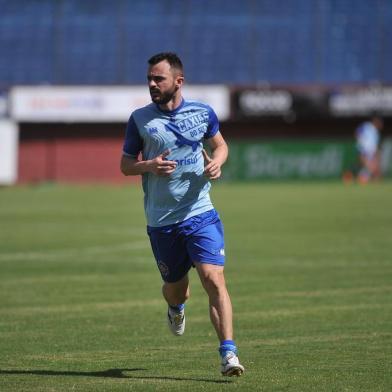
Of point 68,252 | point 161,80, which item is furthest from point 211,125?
point 68,252

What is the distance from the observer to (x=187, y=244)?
849 centimetres

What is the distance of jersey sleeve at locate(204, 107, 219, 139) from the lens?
8539 millimetres

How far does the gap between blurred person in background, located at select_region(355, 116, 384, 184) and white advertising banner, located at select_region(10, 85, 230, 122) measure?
5.45 m

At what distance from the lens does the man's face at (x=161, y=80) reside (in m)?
8.24

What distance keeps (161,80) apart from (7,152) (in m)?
34.8

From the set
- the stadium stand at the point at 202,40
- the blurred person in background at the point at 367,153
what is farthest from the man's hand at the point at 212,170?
the stadium stand at the point at 202,40

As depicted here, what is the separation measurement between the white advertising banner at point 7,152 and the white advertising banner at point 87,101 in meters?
1.32

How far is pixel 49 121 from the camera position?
4500cm

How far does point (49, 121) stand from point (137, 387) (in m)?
38.0

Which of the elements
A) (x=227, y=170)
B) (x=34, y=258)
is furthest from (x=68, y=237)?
(x=227, y=170)

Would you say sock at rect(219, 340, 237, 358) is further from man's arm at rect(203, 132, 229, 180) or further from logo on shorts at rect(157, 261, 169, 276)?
man's arm at rect(203, 132, 229, 180)

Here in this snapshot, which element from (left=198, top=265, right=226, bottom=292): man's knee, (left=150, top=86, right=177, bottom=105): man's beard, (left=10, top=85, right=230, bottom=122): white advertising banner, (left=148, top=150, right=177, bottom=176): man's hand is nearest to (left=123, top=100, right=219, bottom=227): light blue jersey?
(left=150, top=86, right=177, bottom=105): man's beard

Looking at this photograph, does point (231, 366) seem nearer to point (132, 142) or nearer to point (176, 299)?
point (176, 299)

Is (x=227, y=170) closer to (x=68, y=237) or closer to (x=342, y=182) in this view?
(x=342, y=182)
